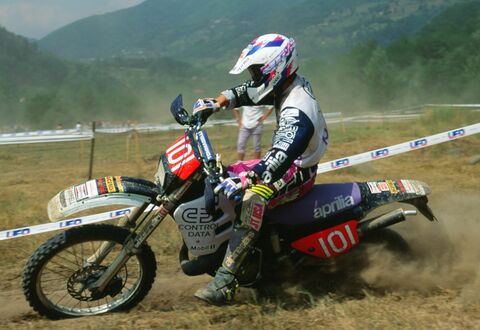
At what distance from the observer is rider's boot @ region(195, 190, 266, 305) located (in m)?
4.14

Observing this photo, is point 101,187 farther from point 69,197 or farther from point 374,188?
point 374,188

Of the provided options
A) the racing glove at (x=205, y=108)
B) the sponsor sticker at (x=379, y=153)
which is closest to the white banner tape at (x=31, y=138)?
the sponsor sticker at (x=379, y=153)

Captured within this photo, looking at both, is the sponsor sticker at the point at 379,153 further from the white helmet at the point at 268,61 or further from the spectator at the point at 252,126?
the white helmet at the point at 268,61

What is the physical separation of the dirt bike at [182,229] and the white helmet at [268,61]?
1.72ft

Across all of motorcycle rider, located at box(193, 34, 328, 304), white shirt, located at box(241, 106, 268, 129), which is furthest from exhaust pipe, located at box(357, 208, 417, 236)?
white shirt, located at box(241, 106, 268, 129)

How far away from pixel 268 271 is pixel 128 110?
2719 inches

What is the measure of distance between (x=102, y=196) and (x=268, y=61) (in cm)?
151

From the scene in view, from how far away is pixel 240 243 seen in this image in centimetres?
417

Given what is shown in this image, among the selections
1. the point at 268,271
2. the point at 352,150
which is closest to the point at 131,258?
the point at 268,271

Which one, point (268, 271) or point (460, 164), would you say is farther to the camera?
point (460, 164)

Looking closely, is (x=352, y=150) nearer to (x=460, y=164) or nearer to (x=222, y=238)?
(x=460, y=164)

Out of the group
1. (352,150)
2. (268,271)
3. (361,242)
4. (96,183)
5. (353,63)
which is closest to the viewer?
(96,183)

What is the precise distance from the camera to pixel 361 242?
191 inches

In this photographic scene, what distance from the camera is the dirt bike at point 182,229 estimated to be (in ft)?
13.4
